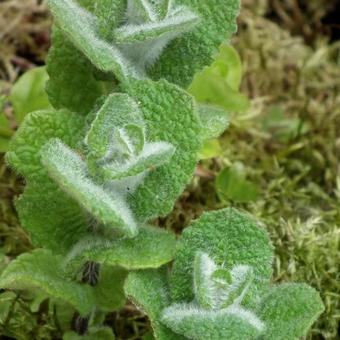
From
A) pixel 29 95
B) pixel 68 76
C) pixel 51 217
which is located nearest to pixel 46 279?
pixel 51 217

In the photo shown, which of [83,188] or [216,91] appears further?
[216,91]

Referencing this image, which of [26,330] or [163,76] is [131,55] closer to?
[163,76]

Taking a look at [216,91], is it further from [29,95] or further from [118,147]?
[118,147]

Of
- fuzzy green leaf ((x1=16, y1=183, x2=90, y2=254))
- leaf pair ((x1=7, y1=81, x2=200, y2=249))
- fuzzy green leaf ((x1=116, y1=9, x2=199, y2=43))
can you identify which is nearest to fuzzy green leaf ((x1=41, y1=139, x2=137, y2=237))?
leaf pair ((x1=7, y1=81, x2=200, y2=249))

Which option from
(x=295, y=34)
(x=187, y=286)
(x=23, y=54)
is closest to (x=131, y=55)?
(x=187, y=286)

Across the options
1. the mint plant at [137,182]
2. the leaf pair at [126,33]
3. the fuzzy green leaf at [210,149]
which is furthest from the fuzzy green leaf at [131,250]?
the fuzzy green leaf at [210,149]
